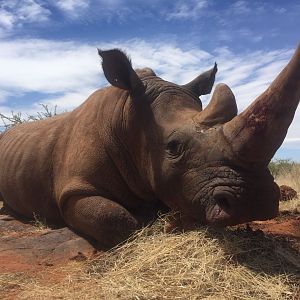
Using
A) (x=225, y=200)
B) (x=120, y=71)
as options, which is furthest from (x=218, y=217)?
(x=120, y=71)

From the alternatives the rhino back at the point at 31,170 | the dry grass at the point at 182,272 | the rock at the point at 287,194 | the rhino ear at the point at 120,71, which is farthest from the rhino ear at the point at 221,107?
the rock at the point at 287,194

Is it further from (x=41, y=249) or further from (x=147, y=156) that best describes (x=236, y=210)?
(x=41, y=249)

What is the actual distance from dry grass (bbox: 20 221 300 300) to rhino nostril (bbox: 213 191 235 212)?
359mm

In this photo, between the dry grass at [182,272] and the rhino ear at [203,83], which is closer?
the dry grass at [182,272]

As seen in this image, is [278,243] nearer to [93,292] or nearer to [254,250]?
[254,250]

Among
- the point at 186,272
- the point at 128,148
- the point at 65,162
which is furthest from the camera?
the point at 65,162

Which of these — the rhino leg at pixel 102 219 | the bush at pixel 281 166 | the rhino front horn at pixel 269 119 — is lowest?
the bush at pixel 281 166

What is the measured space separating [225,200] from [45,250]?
2231mm

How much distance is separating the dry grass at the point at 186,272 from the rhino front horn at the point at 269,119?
83cm

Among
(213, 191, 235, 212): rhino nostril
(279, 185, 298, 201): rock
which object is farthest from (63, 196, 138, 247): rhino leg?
(279, 185, 298, 201): rock

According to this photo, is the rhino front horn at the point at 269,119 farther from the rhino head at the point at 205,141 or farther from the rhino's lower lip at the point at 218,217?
the rhino's lower lip at the point at 218,217

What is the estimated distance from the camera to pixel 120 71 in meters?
6.12

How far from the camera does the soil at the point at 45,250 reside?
16.1 feet

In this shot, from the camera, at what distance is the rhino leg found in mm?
5664
